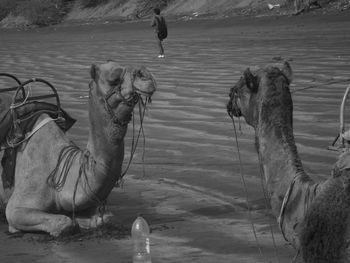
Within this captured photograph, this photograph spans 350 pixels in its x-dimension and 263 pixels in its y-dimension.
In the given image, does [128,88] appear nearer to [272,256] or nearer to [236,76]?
[272,256]

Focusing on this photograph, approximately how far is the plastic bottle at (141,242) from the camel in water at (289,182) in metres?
1.03

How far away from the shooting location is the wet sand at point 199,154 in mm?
6848

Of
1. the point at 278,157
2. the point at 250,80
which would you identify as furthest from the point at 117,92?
the point at 278,157

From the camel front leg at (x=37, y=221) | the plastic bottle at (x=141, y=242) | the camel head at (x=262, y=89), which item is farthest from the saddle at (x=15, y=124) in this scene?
the camel head at (x=262, y=89)

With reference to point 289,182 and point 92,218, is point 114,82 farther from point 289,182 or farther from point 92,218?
point 289,182

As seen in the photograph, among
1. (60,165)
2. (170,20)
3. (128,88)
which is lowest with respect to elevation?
(170,20)

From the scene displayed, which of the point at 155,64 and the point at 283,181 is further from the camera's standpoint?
the point at 155,64

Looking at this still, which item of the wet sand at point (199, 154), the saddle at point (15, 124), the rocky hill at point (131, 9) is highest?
the saddle at point (15, 124)

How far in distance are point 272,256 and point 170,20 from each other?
38854 millimetres

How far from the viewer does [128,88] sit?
6898mm

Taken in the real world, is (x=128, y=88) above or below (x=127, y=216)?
above

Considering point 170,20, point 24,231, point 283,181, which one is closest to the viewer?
point 283,181

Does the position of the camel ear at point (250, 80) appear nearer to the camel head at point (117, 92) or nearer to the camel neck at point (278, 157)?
the camel neck at point (278, 157)

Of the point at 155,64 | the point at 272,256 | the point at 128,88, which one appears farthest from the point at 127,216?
the point at 155,64
